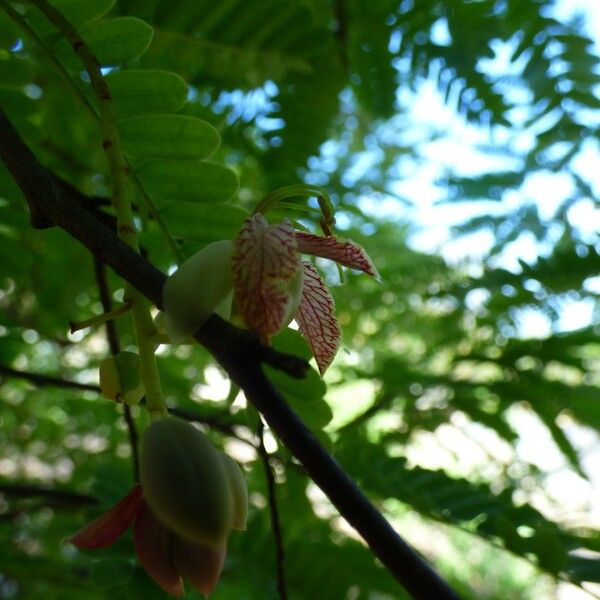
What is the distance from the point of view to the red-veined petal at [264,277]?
342mm

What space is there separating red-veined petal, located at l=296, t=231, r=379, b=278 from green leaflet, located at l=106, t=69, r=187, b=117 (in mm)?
245

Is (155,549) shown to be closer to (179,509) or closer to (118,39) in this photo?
(179,509)

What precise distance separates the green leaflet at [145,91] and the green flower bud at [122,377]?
292mm

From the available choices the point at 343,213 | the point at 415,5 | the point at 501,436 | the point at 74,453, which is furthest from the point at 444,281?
the point at 74,453

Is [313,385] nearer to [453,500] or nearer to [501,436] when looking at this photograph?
[453,500]

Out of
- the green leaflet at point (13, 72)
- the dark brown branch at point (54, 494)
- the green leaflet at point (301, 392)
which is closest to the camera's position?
the green leaflet at point (301, 392)

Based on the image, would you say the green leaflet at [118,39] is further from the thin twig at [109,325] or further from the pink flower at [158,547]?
the pink flower at [158,547]

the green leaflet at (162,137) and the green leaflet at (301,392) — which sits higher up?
the green leaflet at (162,137)

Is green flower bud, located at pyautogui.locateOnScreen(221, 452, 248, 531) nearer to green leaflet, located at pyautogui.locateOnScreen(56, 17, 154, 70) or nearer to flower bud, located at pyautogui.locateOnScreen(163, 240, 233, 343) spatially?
flower bud, located at pyautogui.locateOnScreen(163, 240, 233, 343)

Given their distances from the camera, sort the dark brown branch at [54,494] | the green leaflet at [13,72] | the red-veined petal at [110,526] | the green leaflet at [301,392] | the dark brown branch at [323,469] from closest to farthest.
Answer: the dark brown branch at [323,469], the red-veined petal at [110,526], the green leaflet at [301,392], the green leaflet at [13,72], the dark brown branch at [54,494]

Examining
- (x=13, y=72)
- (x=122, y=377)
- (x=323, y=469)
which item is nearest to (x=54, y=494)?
(x=13, y=72)

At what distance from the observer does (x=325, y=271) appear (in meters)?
1.20

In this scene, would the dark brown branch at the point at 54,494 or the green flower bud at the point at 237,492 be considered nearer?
the green flower bud at the point at 237,492

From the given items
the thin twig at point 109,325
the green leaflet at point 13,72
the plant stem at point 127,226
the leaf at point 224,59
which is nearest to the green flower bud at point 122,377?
the plant stem at point 127,226
